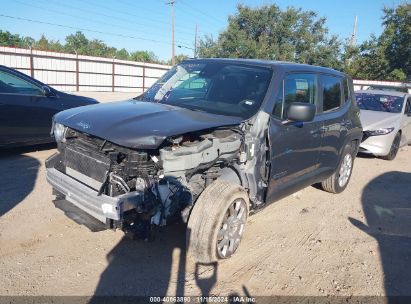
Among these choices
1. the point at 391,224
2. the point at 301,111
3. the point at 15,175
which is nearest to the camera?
the point at 301,111

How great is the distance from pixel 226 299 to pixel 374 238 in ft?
7.52

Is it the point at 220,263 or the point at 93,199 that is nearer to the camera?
the point at 93,199

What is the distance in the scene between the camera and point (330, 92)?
512 centimetres

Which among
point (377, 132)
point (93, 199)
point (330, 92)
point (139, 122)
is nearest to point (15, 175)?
point (93, 199)

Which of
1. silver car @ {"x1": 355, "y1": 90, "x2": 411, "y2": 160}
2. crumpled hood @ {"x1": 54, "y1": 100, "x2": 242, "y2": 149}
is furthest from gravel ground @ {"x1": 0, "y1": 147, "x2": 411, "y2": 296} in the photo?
silver car @ {"x1": 355, "y1": 90, "x2": 411, "y2": 160}

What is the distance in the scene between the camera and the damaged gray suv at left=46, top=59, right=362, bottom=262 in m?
3.14

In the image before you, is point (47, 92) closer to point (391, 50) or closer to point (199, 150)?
point (199, 150)

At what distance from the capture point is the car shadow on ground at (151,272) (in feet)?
9.96

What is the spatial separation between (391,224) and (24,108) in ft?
19.9

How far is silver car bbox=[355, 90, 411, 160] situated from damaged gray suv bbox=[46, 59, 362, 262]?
400cm

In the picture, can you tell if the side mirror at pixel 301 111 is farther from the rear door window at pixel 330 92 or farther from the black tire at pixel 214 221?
the rear door window at pixel 330 92


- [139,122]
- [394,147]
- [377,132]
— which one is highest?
[139,122]

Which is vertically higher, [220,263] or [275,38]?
[275,38]

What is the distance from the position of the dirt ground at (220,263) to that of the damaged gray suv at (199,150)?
33 centimetres
